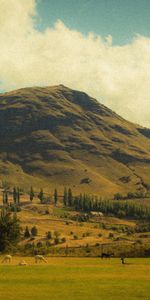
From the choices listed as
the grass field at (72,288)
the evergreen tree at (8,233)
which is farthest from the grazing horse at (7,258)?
the evergreen tree at (8,233)

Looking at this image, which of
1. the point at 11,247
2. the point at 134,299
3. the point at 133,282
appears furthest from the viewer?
the point at 11,247

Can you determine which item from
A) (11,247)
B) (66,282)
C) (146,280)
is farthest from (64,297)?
(11,247)

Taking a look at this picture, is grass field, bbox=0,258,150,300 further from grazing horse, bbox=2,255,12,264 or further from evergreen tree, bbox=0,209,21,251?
evergreen tree, bbox=0,209,21,251

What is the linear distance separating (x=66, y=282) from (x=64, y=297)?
10384mm

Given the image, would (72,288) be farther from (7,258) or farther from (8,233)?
(8,233)

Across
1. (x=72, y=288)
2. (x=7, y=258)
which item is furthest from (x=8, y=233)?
(x=72, y=288)

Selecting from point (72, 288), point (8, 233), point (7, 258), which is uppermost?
point (8, 233)

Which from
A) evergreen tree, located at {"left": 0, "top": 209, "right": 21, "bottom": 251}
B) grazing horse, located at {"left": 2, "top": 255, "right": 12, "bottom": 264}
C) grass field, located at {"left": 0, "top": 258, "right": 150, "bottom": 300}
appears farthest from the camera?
evergreen tree, located at {"left": 0, "top": 209, "right": 21, "bottom": 251}

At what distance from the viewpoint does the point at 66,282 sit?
44.5 metres

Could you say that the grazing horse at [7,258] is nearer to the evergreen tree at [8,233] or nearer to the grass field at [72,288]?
the grass field at [72,288]

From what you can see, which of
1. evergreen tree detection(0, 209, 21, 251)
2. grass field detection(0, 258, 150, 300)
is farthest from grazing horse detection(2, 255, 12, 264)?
evergreen tree detection(0, 209, 21, 251)

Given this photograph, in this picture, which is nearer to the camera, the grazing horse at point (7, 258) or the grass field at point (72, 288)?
the grass field at point (72, 288)

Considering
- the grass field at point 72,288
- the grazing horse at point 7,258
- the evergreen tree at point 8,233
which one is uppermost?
the evergreen tree at point 8,233

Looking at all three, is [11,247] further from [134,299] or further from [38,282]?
[134,299]
